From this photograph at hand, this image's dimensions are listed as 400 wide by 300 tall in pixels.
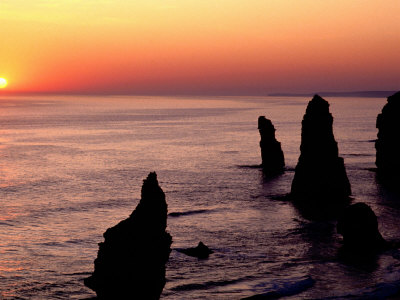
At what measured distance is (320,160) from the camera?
6381cm

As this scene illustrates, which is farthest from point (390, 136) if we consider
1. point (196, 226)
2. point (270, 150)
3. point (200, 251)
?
point (200, 251)

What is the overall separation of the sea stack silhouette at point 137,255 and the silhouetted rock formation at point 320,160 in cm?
4061

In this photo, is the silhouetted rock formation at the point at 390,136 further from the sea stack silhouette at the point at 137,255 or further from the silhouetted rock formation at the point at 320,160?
the sea stack silhouette at the point at 137,255

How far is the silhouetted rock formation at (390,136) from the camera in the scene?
81125mm

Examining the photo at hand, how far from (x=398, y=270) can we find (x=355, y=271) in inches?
113

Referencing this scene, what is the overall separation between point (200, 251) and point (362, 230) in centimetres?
1289

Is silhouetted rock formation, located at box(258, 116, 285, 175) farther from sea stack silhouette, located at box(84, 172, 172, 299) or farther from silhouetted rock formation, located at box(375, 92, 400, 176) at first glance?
sea stack silhouette, located at box(84, 172, 172, 299)

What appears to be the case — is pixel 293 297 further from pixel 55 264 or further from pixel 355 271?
pixel 55 264

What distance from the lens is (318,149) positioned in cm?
6406

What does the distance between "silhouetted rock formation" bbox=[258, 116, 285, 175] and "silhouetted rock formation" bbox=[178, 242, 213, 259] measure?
48.4 m

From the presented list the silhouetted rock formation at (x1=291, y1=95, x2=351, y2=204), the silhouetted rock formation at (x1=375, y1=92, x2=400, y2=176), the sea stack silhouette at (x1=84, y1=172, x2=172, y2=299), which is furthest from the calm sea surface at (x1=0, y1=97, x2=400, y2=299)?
the sea stack silhouette at (x1=84, y1=172, x2=172, y2=299)

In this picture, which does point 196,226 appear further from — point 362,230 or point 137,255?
point 137,255

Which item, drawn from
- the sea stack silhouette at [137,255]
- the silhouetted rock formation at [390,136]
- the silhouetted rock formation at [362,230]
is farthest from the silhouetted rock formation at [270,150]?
the sea stack silhouette at [137,255]

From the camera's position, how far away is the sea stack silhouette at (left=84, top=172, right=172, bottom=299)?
2528 cm
